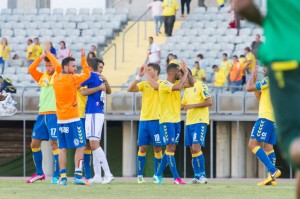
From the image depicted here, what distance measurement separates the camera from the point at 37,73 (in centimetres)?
1803

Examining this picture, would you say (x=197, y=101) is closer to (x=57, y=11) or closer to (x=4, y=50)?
(x=4, y=50)

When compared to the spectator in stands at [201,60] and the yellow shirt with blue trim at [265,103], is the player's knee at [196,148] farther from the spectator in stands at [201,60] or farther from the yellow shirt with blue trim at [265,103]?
the spectator in stands at [201,60]

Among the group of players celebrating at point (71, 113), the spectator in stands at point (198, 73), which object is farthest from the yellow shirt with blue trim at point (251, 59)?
the group of players celebrating at point (71, 113)

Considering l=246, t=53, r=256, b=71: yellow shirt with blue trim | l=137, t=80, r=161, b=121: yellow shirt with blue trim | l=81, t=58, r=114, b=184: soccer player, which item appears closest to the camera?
l=81, t=58, r=114, b=184: soccer player

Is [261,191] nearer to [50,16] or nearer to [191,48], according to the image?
[191,48]

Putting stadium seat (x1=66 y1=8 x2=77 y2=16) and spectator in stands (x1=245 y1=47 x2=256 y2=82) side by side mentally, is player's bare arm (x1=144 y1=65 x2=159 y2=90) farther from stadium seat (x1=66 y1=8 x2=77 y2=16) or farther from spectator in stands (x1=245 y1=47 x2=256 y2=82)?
stadium seat (x1=66 y1=8 x2=77 y2=16)

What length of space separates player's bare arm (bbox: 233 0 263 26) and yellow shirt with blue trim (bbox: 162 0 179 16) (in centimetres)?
2747

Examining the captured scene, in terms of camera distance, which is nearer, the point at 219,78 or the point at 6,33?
the point at 219,78

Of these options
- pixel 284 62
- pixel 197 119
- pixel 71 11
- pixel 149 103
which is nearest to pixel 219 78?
pixel 149 103

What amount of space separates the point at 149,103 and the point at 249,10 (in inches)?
482

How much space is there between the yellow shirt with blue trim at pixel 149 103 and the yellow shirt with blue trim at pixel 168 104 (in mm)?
138

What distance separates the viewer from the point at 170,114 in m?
18.3

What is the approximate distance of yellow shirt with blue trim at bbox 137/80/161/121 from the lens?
18.5 m

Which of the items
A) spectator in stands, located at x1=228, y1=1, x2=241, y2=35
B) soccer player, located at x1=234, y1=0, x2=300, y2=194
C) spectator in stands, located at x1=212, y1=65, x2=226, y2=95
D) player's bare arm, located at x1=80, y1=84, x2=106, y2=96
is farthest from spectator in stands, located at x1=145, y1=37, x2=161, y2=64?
soccer player, located at x1=234, y1=0, x2=300, y2=194
